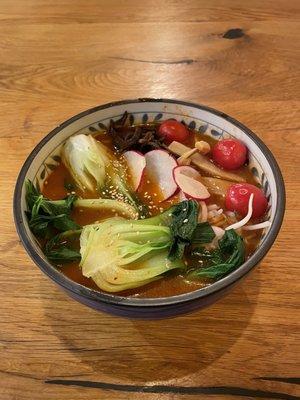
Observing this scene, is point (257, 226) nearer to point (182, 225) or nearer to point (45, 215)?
point (182, 225)

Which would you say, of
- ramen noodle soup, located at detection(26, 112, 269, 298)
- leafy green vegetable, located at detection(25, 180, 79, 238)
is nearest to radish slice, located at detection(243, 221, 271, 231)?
ramen noodle soup, located at detection(26, 112, 269, 298)

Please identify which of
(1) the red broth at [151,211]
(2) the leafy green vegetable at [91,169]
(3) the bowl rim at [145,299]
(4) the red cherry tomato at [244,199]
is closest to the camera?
(3) the bowl rim at [145,299]

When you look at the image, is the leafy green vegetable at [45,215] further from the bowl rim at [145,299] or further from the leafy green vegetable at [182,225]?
the leafy green vegetable at [182,225]

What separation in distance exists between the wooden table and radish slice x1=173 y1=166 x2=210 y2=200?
8.3 inches

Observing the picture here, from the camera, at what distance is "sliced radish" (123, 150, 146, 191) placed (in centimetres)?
116

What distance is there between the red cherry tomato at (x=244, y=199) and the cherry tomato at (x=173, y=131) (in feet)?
0.66

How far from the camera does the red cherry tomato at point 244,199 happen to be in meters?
1.05

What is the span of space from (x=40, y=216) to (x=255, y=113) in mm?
759

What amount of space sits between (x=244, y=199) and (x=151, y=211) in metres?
0.20

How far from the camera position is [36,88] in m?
1.58

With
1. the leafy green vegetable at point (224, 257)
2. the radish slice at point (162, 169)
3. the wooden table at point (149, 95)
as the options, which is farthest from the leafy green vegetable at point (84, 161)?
the leafy green vegetable at point (224, 257)

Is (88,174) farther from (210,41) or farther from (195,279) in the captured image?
(210,41)

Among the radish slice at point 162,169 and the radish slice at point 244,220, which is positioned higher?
the radish slice at point 162,169

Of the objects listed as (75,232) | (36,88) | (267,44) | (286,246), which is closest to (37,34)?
(36,88)
